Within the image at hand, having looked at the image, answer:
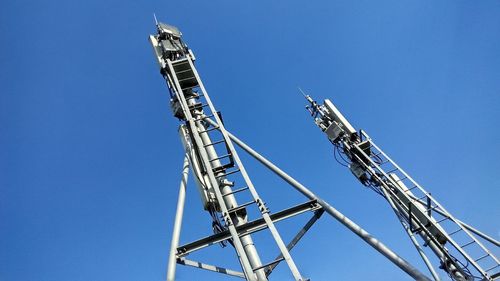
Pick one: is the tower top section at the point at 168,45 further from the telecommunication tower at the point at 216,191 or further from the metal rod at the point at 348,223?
the metal rod at the point at 348,223

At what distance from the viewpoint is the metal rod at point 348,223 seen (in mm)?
8498

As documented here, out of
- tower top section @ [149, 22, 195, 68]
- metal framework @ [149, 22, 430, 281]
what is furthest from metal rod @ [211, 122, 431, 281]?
tower top section @ [149, 22, 195, 68]

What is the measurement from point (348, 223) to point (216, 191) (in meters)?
3.28

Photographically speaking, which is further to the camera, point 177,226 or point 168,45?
point 168,45

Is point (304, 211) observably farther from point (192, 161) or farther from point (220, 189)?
point (192, 161)

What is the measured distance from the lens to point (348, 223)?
9719mm

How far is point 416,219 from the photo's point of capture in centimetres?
1496

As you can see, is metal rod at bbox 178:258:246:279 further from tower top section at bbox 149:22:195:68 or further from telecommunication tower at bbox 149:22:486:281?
tower top section at bbox 149:22:195:68

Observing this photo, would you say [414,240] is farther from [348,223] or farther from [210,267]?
[210,267]

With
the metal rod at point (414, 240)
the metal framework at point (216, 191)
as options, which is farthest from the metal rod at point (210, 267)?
the metal rod at point (414, 240)

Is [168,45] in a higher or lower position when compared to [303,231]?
higher

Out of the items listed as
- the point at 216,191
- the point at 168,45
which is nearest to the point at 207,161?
the point at 216,191

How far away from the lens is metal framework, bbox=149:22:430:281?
902cm

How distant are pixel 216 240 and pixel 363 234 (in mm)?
3426
